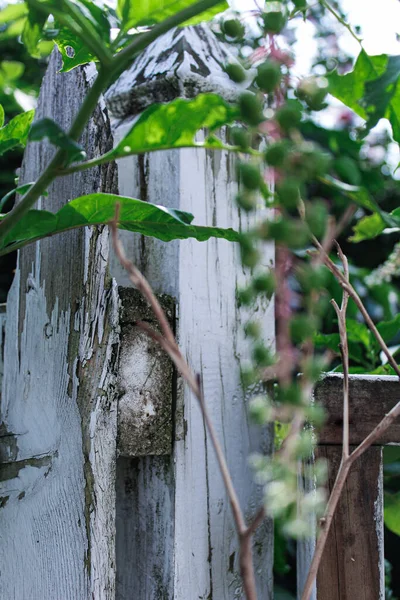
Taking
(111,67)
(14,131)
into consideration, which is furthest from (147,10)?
(14,131)

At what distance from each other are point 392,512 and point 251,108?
0.97 metres

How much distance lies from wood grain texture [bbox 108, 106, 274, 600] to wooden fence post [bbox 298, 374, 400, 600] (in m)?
0.13

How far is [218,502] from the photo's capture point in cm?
100

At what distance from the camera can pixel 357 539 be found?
96 cm

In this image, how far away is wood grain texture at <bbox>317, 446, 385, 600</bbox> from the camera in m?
0.95

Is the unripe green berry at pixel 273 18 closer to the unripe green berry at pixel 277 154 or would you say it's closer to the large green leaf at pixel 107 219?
the unripe green berry at pixel 277 154

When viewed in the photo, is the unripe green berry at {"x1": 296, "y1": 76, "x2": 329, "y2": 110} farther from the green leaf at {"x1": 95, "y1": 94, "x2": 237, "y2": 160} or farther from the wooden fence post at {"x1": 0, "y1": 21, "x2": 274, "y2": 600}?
the wooden fence post at {"x1": 0, "y1": 21, "x2": 274, "y2": 600}

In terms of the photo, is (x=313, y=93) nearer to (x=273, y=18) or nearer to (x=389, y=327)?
(x=273, y=18)

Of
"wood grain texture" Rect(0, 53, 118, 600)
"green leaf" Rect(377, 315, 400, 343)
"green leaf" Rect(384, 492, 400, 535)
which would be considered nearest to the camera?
"wood grain texture" Rect(0, 53, 118, 600)

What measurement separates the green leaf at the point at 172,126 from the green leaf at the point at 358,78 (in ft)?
Result: 0.75

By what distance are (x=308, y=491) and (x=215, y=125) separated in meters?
0.62

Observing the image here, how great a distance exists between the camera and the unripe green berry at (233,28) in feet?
1.81

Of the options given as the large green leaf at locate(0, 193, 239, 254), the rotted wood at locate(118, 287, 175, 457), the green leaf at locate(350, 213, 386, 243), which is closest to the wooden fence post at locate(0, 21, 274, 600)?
the rotted wood at locate(118, 287, 175, 457)

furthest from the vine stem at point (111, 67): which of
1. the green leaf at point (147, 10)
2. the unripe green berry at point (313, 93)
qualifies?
the unripe green berry at point (313, 93)
